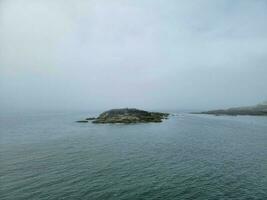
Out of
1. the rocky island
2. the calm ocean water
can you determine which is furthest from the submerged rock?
the calm ocean water

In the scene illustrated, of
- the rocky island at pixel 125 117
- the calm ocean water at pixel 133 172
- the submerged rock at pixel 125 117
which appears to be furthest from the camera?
the submerged rock at pixel 125 117

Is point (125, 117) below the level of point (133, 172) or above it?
above

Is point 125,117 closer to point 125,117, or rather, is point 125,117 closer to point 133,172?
point 125,117

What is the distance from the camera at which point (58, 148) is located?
196 feet

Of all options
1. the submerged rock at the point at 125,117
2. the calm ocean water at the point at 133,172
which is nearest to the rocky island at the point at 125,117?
the submerged rock at the point at 125,117

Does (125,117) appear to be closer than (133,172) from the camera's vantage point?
No

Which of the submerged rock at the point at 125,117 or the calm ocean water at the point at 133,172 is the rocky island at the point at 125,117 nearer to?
the submerged rock at the point at 125,117

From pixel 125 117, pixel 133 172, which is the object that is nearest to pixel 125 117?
pixel 125 117

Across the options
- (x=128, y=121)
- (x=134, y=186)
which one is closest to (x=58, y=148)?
(x=134, y=186)

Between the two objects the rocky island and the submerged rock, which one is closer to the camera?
the rocky island

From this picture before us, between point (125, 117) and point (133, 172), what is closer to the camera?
point (133, 172)

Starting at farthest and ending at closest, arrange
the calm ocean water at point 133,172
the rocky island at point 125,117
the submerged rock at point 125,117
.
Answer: the submerged rock at point 125,117 < the rocky island at point 125,117 < the calm ocean water at point 133,172

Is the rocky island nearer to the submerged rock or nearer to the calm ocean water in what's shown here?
the submerged rock

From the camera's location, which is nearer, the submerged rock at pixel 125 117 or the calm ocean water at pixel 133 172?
the calm ocean water at pixel 133 172
